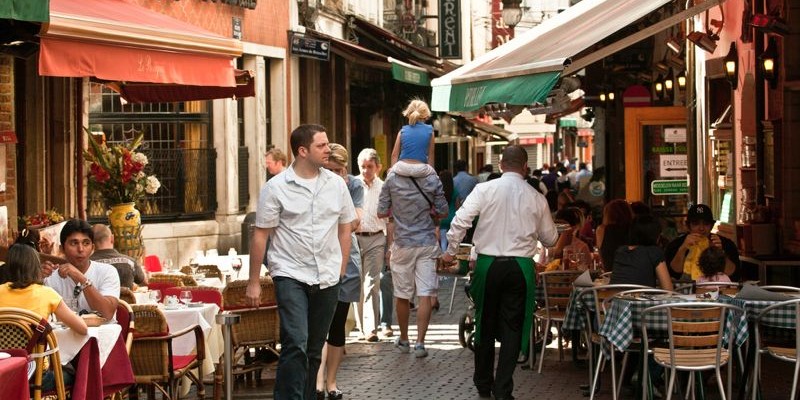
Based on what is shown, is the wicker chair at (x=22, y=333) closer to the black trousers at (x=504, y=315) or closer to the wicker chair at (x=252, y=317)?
the wicker chair at (x=252, y=317)

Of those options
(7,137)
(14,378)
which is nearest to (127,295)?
(14,378)

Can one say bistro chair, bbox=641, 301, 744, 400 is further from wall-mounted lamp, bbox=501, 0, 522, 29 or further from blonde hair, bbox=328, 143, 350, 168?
wall-mounted lamp, bbox=501, 0, 522, 29

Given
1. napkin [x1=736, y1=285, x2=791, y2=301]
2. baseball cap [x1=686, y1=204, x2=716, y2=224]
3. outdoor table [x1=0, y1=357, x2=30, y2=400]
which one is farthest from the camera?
baseball cap [x1=686, y1=204, x2=716, y2=224]

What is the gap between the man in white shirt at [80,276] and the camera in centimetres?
996

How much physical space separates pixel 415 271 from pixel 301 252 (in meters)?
4.58

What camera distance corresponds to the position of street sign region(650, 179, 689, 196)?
21.8 m

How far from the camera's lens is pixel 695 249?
13.2m

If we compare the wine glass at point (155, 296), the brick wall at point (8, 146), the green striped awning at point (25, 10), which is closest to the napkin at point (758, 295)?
the wine glass at point (155, 296)

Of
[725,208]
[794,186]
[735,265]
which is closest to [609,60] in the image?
[725,208]

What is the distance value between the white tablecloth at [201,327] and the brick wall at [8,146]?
2912mm

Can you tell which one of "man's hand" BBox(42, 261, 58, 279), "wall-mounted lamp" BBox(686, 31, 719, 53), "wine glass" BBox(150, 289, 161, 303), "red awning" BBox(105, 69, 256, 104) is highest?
"wall-mounted lamp" BBox(686, 31, 719, 53)

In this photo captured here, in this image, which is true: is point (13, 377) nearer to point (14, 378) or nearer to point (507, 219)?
point (14, 378)

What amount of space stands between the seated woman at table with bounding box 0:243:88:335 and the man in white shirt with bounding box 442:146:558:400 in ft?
11.0

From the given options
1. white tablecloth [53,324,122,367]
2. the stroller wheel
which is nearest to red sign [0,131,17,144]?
the stroller wheel
